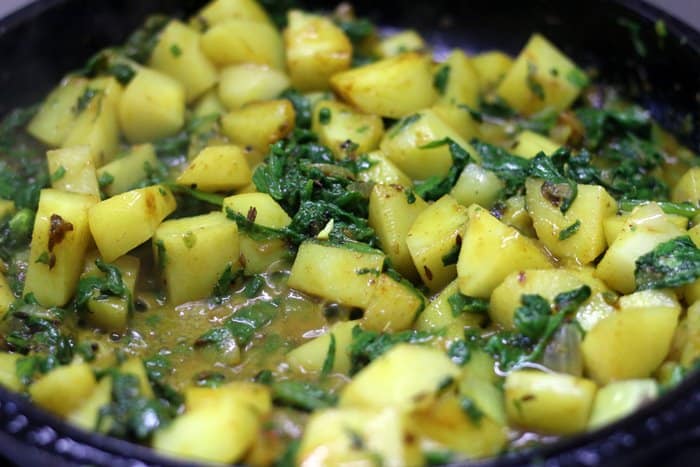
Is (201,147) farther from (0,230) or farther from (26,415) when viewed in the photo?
(26,415)

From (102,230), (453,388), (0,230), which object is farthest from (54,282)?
(453,388)

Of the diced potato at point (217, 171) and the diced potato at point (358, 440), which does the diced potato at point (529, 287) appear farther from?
the diced potato at point (217, 171)

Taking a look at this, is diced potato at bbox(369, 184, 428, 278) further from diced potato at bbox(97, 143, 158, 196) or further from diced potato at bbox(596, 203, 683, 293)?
diced potato at bbox(97, 143, 158, 196)

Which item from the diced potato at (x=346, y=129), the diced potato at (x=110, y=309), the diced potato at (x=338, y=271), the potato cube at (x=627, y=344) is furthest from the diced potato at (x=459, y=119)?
the diced potato at (x=110, y=309)

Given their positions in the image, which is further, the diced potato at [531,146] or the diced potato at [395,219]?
the diced potato at [531,146]

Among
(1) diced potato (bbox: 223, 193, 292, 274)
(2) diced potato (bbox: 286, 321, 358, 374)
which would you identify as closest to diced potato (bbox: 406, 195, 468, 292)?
(2) diced potato (bbox: 286, 321, 358, 374)

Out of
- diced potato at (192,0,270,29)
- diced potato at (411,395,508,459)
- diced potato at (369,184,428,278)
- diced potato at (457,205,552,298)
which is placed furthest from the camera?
diced potato at (192,0,270,29)
